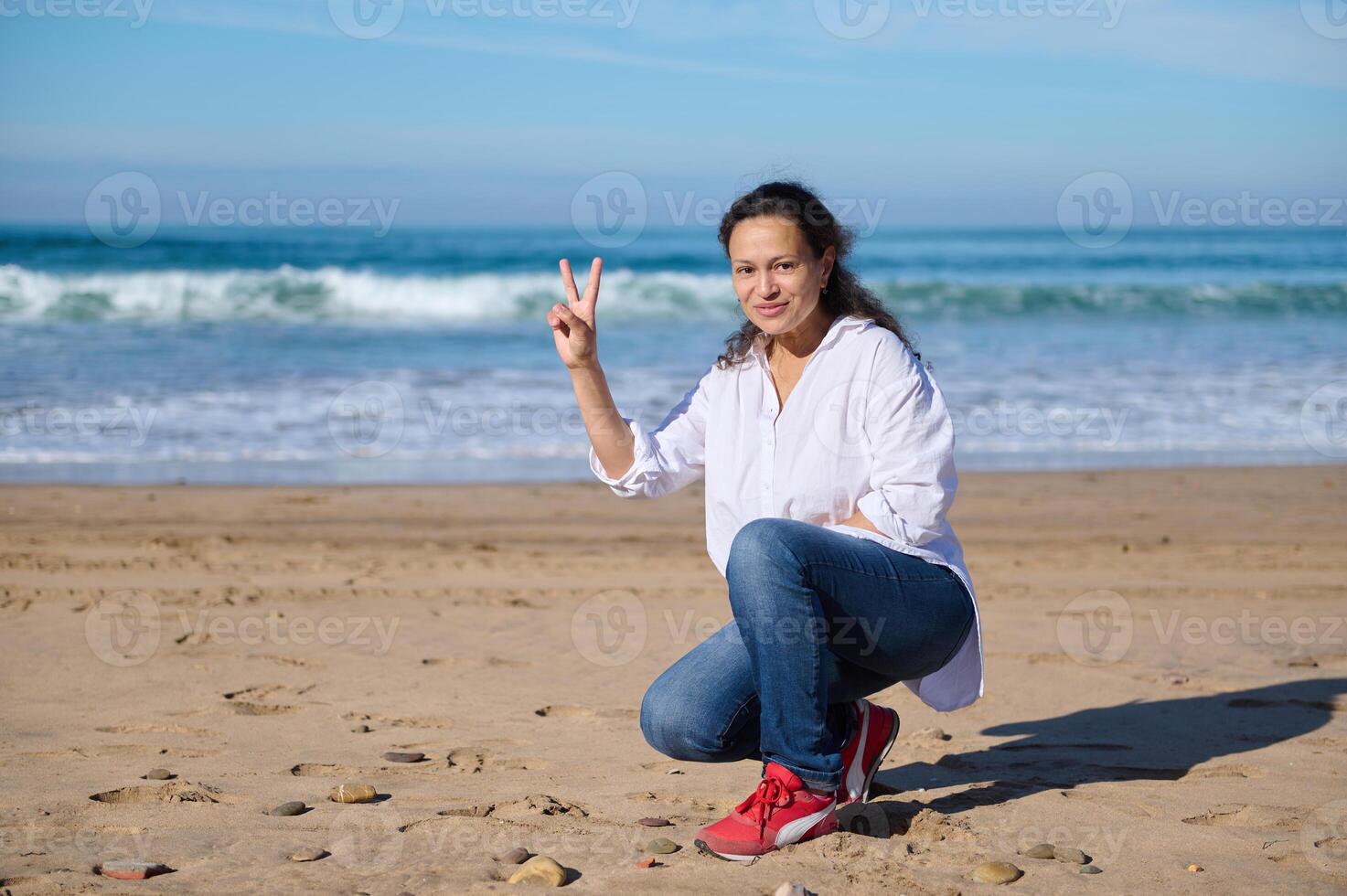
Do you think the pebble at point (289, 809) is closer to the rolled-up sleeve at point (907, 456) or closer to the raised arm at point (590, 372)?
the raised arm at point (590, 372)

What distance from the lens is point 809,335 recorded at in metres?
3.07

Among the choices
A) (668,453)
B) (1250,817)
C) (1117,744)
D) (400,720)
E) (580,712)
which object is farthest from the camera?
(580,712)

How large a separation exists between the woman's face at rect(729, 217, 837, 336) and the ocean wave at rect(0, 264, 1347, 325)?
17591 millimetres

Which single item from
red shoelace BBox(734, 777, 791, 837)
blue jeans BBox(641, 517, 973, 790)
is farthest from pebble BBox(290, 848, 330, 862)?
red shoelace BBox(734, 777, 791, 837)

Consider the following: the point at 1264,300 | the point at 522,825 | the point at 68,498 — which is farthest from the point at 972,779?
the point at 1264,300

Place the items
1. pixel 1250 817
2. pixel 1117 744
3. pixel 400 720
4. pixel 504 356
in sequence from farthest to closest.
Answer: pixel 504 356 → pixel 400 720 → pixel 1117 744 → pixel 1250 817

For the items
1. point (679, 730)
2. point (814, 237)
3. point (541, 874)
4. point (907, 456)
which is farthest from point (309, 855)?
→ point (814, 237)

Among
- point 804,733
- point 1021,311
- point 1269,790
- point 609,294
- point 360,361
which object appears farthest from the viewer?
point 609,294

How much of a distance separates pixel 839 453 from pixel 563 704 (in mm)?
1623

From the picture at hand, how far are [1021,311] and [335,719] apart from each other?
19.5 meters

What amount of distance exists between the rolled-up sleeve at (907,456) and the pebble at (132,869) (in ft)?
5.80

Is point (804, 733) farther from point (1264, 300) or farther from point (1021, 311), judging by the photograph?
point (1264, 300)

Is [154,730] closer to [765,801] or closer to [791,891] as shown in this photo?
[765,801]

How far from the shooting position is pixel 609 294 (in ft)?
76.9
